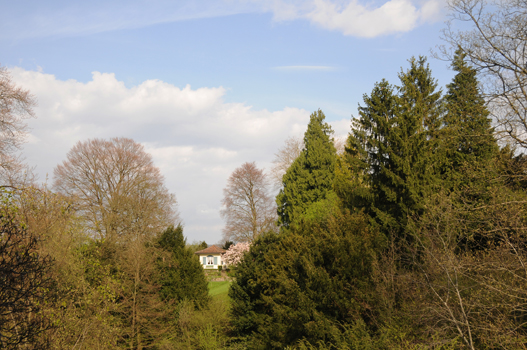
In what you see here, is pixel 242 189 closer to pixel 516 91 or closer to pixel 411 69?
pixel 411 69

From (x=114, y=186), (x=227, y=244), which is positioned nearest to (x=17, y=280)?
(x=114, y=186)

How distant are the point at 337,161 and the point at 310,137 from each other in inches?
120

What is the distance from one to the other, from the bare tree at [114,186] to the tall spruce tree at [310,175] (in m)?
10.7

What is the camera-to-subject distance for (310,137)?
33.7 metres

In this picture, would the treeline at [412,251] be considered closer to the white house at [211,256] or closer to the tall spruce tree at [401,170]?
the tall spruce tree at [401,170]

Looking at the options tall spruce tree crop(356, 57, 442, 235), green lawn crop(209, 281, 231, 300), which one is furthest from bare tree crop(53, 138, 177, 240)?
tall spruce tree crop(356, 57, 442, 235)

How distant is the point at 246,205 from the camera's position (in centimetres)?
4388

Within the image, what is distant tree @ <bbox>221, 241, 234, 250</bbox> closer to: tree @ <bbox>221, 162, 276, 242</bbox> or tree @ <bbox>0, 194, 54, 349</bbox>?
tree @ <bbox>221, 162, 276, 242</bbox>

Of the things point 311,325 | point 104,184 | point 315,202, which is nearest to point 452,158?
point 311,325

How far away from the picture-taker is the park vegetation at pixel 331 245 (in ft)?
32.1

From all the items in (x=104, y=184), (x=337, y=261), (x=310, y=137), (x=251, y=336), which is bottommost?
(x=251, y=336)

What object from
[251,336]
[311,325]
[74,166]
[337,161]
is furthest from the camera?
[337,161]

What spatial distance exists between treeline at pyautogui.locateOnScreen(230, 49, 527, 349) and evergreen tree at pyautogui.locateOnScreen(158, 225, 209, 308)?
5009 millimetres

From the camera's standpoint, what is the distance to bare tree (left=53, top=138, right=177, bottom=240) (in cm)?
3002
